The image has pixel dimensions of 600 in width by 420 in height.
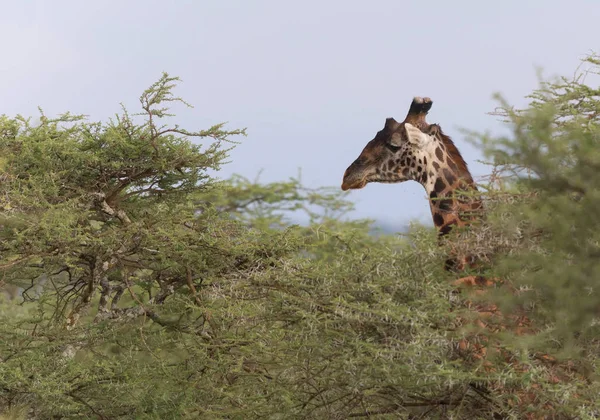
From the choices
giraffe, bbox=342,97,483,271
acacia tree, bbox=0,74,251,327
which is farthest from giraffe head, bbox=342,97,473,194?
acacia tree, bbox=0,74,251,327

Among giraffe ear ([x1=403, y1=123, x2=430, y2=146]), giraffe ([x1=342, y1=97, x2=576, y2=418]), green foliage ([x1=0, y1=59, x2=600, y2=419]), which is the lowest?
green foliage ([x1=0, y1=59, x2=600, y2=419])

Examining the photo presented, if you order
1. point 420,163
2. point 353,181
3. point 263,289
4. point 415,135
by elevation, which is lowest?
point 263,289

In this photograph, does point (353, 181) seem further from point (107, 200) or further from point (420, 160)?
point (107, 200)

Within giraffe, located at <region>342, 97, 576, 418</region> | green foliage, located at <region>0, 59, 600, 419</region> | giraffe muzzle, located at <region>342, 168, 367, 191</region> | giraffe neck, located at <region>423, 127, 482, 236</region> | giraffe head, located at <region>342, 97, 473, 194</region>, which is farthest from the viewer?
giraffe muzzle, located at <region>342, 168, 367, 191</region>

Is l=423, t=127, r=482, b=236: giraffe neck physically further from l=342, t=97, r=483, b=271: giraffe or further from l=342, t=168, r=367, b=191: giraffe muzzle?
l=342, t=168, r=367, b=191: giraffe muzzle

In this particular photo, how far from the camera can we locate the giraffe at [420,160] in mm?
9609

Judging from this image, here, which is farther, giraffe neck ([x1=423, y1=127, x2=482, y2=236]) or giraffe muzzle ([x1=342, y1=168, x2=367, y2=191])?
giraffe muzzle ([x1=342, y1=168, x2=367, y2=191])

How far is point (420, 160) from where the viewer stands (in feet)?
32.0

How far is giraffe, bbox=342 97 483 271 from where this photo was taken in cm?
961

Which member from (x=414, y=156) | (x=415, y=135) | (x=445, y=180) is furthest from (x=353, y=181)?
(x=445, y=180)

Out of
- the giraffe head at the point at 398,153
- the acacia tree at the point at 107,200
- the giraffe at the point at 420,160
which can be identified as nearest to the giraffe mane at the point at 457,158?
the giraffe at the point at 420,160

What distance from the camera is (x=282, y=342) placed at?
9953 mm

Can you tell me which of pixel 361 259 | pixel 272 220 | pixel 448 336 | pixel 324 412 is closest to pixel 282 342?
pixel 324 412

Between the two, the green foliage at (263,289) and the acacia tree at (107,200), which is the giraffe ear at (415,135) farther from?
the acacia tree at (107,200)
